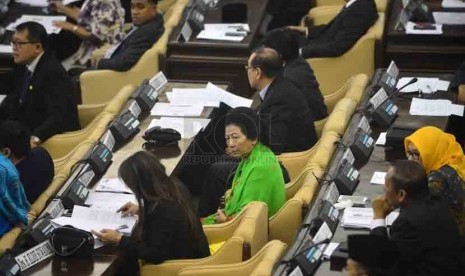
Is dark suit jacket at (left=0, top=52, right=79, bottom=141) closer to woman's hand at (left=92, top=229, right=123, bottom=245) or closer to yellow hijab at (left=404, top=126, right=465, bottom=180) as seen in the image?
woman's hand at (left=92, top=229, right=123, bottom=245)

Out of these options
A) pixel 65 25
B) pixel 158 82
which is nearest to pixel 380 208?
pixel 158 82

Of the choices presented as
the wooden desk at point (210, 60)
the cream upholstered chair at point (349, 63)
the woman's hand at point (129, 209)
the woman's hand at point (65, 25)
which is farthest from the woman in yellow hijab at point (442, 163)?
the woman's hand at point (65, 25)

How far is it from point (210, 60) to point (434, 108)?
234 centimetres

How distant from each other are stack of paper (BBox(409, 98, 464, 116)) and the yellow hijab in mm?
1322

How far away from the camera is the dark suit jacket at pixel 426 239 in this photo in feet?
17.6

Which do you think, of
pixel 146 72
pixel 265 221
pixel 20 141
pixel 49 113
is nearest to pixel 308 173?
pixel 265 221

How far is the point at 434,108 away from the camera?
7.86 metres

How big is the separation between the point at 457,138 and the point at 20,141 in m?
2.78

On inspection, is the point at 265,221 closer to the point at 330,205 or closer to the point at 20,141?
the point at 330,205

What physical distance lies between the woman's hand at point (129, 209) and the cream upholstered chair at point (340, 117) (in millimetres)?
1545

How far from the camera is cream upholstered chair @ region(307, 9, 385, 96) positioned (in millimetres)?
9273

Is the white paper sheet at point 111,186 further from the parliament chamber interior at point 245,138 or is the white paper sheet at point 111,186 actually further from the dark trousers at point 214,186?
the dark trousers at point 214,186

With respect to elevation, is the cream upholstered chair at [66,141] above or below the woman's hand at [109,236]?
below

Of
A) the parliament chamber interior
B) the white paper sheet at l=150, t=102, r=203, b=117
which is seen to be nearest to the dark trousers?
the parliament chamber interior
